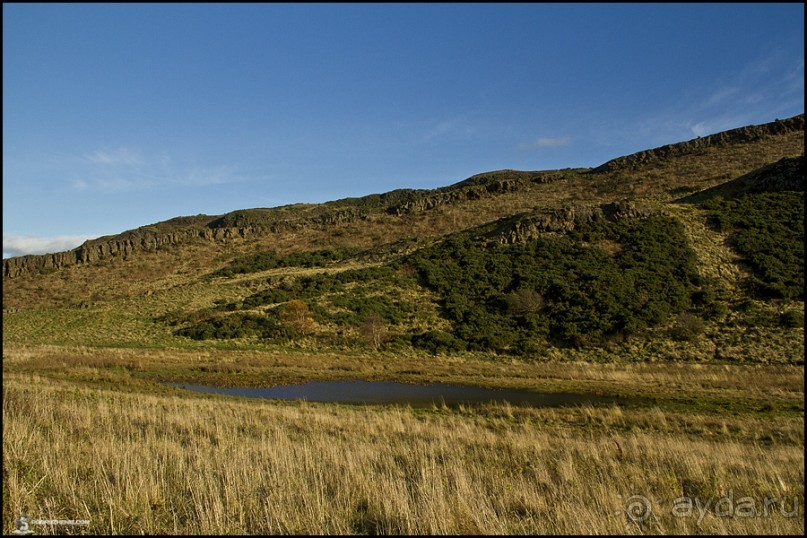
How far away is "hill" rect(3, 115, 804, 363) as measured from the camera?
31188mm

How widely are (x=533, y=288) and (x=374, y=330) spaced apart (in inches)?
567

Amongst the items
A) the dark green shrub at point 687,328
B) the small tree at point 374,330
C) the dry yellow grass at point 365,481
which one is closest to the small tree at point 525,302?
the dark green shrub at point 687,328

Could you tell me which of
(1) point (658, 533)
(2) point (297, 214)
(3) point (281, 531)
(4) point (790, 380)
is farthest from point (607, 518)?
(2) point (297, 214)

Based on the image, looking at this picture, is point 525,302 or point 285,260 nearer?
point 525,302

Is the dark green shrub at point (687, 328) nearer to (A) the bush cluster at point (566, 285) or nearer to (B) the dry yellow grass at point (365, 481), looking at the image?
(A) the bush cluster at point (566, 285)

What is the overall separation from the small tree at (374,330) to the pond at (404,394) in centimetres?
1071

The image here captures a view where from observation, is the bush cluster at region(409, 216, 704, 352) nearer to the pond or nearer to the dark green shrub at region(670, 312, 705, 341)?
the dark green shrub at region(670, 312, 705, 341)

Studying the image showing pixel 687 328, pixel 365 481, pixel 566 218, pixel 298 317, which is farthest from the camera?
pixel 566 218

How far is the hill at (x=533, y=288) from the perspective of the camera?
31188 mm

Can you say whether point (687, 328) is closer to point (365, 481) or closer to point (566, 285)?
point (566, 285)

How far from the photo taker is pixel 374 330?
3494 centimetres

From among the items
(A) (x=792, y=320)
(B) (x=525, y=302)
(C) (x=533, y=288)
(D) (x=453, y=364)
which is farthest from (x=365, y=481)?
(C) (x=533, y=288)

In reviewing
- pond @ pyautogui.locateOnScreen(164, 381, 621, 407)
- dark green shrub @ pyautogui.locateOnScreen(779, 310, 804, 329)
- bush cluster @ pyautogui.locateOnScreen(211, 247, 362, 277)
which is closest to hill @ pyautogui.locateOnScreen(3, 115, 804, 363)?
dark green shrub @ pyautogui.locateOnScreen(779, 310, 804, 329)

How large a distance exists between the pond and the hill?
10.5 metres
